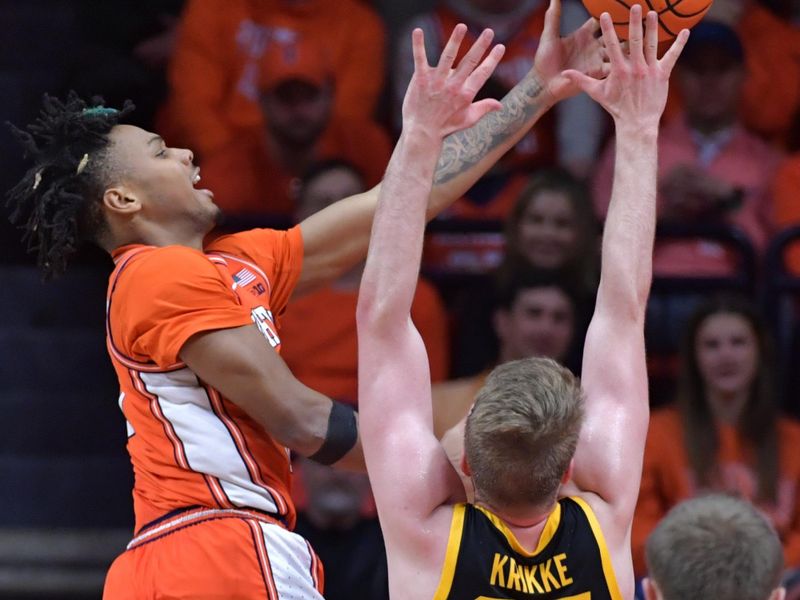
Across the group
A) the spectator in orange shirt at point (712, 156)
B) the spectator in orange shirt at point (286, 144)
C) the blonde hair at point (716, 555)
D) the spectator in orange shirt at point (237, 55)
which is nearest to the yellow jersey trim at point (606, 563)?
the blonde hair at point (716, 555)

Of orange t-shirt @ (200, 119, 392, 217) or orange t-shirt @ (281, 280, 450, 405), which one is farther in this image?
orange t-shirt @ (200, 119, 392, 217)

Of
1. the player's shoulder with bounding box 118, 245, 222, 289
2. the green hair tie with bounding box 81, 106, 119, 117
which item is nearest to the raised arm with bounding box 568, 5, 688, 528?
the player's shoulder with bounding box 118, 245, 222, 289

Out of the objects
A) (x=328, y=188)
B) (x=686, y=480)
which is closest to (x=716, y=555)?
(x=686, y=480)

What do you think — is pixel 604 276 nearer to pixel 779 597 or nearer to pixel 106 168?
pixel 779 597

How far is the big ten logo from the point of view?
3324mm

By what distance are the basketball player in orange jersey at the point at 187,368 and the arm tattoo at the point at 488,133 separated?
12cm

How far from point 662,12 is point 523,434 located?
4.35 feet

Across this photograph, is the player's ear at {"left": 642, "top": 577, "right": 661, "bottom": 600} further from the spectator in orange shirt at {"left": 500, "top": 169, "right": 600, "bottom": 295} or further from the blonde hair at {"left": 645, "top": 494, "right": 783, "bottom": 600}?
the spectator in orange shirt at {"left": 500, "top": 169, "right": 600, "bottom": 295}

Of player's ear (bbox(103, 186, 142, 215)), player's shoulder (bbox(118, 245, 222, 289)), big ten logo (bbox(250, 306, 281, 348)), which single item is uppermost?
player's ear (bbox(103, 186, 142, 215))

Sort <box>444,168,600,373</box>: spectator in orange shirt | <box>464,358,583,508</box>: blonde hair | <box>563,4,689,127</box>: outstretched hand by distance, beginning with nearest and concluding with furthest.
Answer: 1. <box>464,358,583,508</box>: blonde hair
2. <box>563,4,689,127</box>: outstretched hand
3. <box>444,168,600,373</box>: spectator in orange shirt

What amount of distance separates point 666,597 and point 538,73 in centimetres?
159

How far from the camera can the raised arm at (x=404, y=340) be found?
8.68 feet

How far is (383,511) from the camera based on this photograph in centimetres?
266

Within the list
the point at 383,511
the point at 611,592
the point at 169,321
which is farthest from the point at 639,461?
the point at 169,321
